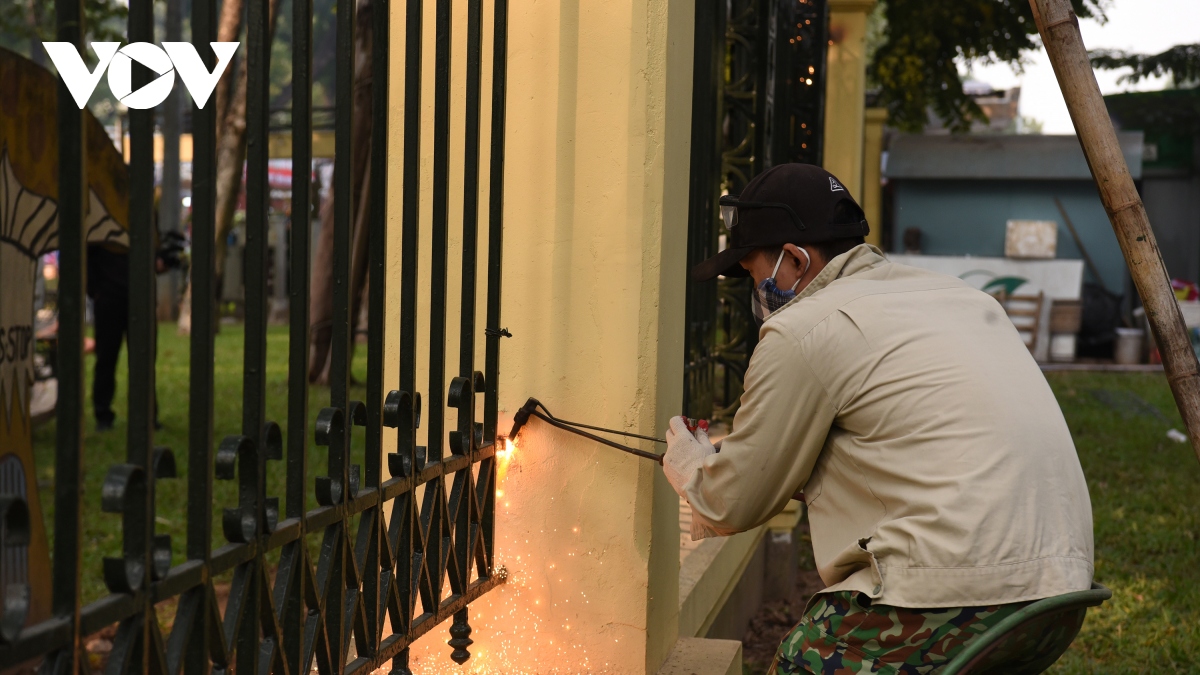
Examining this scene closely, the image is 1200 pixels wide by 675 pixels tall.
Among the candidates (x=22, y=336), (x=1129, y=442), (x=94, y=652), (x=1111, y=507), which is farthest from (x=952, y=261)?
(x=22, y=336)

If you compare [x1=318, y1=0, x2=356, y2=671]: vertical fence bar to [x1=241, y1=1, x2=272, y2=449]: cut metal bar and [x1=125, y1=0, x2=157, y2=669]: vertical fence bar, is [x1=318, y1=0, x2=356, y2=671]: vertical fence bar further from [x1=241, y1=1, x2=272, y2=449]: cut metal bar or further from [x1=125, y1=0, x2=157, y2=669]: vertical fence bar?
[x1=125, y1=0, x2=157, y2=669]: vertical fence bar

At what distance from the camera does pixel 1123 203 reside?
257cm

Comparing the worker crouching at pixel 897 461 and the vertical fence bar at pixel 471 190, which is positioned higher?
the vertical fence bar at pixel 471 190

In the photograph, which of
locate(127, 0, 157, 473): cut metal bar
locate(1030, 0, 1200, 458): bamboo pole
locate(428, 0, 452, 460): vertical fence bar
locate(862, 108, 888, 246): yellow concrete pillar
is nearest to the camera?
locate(127, 0, 157, 473): cut metal bar

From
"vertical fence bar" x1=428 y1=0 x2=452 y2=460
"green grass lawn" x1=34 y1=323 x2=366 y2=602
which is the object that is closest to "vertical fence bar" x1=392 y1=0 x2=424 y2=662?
"vertical fence bar" x1=428 y1=0 x2=452 y2=460

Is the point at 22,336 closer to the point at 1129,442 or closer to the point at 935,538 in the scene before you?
the point at 935,538

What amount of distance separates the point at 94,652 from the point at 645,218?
329 centimetres

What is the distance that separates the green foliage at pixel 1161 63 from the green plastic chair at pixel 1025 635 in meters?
14.0

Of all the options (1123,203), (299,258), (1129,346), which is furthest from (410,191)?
(1129,346)

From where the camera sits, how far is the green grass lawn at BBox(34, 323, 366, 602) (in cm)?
625

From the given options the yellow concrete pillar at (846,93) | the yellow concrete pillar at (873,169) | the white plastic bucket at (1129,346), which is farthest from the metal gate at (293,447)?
the white plastic bucket at (1129,346)

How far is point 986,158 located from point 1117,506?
13.1 metres

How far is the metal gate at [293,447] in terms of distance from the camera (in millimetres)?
1419

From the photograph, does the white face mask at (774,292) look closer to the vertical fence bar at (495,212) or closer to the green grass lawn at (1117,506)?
the vertical fence bar at (495,212)
